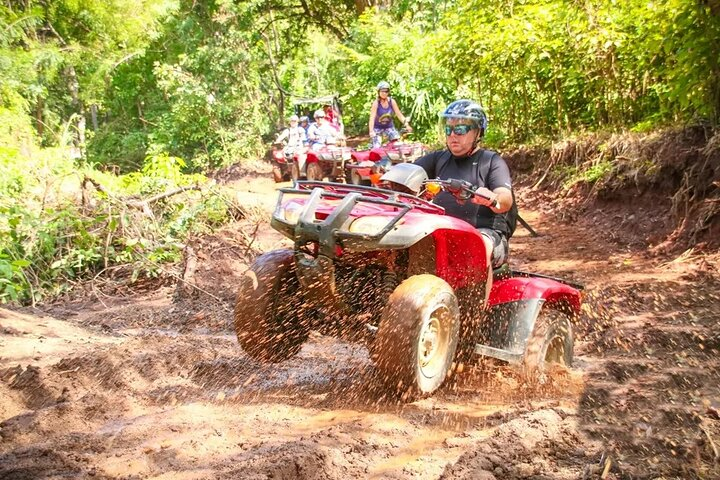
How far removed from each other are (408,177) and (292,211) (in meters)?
0.75

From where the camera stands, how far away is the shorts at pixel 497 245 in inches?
183

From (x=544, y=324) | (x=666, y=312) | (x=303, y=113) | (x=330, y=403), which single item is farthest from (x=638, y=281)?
(x=303, y=113)

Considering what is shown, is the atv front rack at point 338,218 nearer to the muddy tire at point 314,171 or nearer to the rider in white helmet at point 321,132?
the muddy tire at point 314,171

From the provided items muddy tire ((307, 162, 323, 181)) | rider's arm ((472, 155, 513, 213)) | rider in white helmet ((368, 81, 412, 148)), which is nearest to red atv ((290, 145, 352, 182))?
muddy tire ((307, 162, 323, 181))

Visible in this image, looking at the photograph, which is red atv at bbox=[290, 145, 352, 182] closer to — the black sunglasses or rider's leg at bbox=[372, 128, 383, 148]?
rider's leg at bbox=[372, 128, 383, 148]

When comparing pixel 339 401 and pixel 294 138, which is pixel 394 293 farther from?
pixel 294 138

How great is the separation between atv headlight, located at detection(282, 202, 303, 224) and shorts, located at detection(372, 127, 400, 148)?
10.4 meters

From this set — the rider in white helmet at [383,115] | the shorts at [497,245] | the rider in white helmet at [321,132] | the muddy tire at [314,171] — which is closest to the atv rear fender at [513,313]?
→ the shorts at [497,245]

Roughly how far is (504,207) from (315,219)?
1.24 metres

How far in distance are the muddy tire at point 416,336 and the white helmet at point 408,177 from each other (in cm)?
69

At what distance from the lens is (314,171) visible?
15.9 meters

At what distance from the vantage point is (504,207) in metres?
4.59

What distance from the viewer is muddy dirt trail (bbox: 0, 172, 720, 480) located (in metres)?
3.18

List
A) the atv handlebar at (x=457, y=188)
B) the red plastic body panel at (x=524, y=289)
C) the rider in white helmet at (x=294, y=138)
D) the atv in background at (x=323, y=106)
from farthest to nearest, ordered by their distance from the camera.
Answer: the atv in background at (x=323, y=106) → the rider in white helmet at (x=294, y=138) → the red plastic body panel at (x=524, y=289) → the atv handlebar at (x=457, y=188)
